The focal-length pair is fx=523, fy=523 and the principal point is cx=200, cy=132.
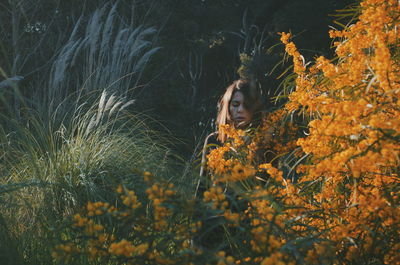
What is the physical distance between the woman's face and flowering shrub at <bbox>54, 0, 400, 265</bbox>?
0.39 metres

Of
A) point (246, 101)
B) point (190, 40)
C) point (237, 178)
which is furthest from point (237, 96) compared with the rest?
point (190, 40)

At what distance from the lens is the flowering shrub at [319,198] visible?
4.02ft

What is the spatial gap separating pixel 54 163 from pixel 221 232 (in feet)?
3.34

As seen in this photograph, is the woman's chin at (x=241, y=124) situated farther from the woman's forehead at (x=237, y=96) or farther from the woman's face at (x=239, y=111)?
the woman's forehead at (x=237, y=96)

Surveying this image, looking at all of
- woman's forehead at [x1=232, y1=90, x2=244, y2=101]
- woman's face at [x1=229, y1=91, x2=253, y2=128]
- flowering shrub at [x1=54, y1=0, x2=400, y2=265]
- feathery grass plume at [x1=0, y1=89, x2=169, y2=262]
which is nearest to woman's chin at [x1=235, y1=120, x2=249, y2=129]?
woman's face at [x1=229, y1=91, x2=253, y2=128]

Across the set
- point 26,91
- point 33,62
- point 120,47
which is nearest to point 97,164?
point 120,47

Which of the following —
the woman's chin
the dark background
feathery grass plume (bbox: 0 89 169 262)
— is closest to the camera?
feathery grass plume (bbox: 0 89 169 262)

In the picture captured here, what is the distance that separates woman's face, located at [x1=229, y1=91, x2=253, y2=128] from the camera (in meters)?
2.77

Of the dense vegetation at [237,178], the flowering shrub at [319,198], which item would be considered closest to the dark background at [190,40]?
the dense vegetation at [237,178]

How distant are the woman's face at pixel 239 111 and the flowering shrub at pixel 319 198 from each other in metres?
0.39

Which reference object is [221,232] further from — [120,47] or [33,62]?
[33,62]

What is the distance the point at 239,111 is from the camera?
2.80 m

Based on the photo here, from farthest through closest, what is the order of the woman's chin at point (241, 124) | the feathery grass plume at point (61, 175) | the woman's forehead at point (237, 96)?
1. the woman's forehead at point (237, 96)
2. the woman's chin at point (241, 124)
3. the feathery grass plume at point (61, 175)

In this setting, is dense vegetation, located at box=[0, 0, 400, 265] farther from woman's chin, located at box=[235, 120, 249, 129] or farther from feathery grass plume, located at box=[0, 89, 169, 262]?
woman's chin, located at box=[235, 120, 249, 129]
